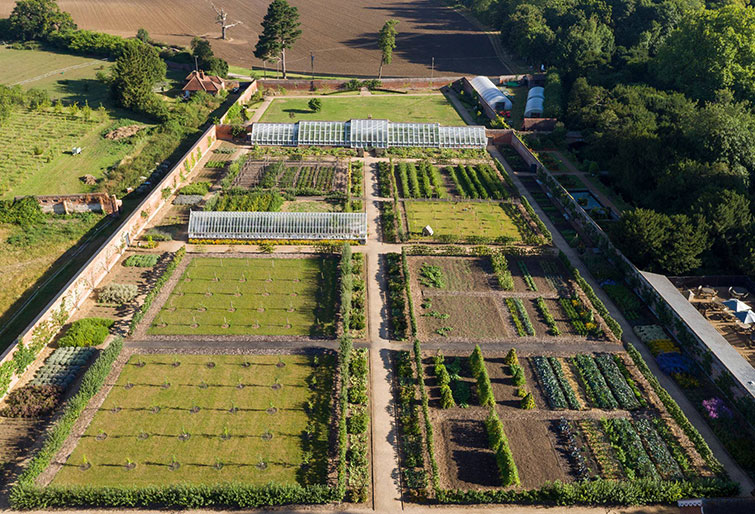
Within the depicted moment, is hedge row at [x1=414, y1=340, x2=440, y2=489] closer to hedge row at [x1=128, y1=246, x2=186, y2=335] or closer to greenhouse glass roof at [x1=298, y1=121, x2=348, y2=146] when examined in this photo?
hedge row at [x1=128, y1=246, x2=186, y2=335]

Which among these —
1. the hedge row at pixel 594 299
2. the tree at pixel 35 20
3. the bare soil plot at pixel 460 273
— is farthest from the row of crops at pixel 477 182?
the tree at pixel 35 20

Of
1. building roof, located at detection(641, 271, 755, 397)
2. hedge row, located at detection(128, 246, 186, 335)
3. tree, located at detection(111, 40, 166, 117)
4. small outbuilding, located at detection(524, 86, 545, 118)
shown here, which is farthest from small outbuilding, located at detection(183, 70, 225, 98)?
building roof, located at detection(641, 271, 755, 397)

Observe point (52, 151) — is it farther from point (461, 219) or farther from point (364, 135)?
point (461, 219)

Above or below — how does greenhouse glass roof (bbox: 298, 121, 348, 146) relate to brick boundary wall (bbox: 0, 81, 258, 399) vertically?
above

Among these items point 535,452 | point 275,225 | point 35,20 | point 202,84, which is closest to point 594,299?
point 535,452

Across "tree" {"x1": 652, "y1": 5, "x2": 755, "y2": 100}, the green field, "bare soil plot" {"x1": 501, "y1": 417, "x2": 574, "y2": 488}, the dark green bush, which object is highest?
"tree" {"x1": 652, "y1": 5, "x2": 755, "y2": 100}

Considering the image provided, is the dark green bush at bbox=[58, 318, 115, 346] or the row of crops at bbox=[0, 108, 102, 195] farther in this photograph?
the row of crops at bbox=[0, 108, 102, 195]

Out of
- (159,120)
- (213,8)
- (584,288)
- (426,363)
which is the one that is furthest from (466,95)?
(213,8)

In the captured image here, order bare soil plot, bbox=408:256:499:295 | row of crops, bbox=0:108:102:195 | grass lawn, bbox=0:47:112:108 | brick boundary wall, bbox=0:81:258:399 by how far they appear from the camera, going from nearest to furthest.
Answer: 1. brick boundary wall, bbox=0:81:258:399
2. bare soil plot, bbox=408:256:499:295
3. row of crops, bbox=0:108:102:195
4. grass lawn, bbox=0:47:112:108
